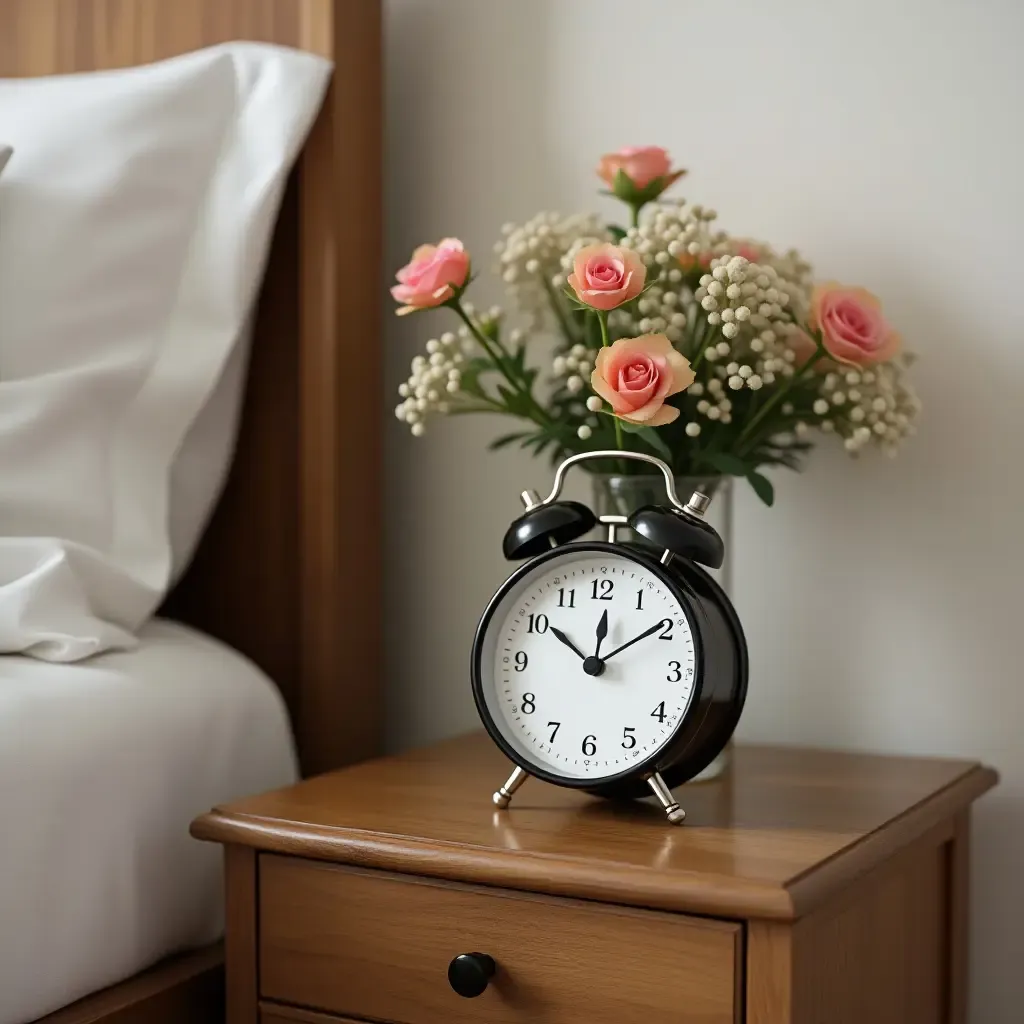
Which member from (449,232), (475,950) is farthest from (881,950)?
(449,232)

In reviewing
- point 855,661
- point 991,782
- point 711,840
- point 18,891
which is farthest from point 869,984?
point 18,891

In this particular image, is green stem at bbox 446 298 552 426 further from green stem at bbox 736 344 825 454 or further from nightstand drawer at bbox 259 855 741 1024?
nightstand drawer at bbox 259 855 741 1024

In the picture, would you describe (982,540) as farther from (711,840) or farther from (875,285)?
(711,840)

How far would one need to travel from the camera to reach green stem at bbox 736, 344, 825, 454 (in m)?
1.07

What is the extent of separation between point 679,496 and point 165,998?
0.59 m

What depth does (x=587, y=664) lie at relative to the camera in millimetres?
928

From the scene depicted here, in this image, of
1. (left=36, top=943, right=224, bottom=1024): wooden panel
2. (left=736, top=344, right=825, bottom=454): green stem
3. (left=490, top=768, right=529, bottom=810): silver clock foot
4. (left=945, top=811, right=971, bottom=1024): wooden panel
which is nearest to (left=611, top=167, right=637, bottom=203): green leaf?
(left=736, top=344, right=825, bottom=454): green stem

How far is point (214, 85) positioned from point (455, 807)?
772mm

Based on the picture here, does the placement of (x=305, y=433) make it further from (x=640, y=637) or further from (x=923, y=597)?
(x=923, y=597)

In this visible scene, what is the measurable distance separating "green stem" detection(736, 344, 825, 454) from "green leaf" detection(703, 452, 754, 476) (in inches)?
1.4

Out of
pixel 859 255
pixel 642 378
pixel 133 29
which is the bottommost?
pixel 642 378

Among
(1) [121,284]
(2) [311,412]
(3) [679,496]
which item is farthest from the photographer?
(2) [311,412]

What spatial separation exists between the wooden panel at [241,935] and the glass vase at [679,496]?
36cm

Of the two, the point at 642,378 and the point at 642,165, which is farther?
the point at 642,165
